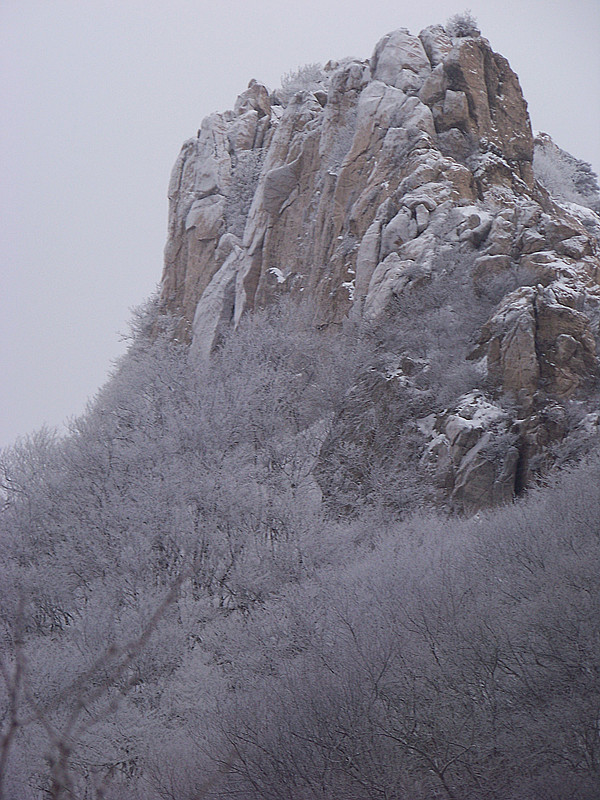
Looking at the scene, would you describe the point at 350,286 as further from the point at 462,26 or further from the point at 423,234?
the point at 462,26

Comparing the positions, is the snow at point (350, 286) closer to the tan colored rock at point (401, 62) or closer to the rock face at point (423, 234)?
the rock face at point (423, 234)

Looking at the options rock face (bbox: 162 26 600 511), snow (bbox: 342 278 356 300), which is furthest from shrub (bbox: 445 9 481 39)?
snow (bbox: 342 278 356 300)

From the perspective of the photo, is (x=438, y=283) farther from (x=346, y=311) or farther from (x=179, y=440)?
(x=179, y=440)

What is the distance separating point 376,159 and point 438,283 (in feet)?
29.9

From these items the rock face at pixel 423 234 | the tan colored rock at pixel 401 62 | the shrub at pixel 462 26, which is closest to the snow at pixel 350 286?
the rock face at pixel 423 234

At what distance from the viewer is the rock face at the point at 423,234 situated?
20641 mm

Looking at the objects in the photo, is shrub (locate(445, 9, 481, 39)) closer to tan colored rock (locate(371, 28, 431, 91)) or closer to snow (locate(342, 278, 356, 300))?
tan colored rock (locate(371, 28, 431, 91))

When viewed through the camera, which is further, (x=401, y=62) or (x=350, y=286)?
(x=401, y=62)

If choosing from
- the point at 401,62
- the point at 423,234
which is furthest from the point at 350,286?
the point at 401,62

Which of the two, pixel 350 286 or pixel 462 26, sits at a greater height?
pixel 462 26

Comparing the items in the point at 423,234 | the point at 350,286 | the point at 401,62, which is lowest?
the point at 350,286

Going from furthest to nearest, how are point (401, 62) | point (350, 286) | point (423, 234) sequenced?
point (401, 62)
point (350, 286)
point (423, 234)

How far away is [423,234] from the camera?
27594mm

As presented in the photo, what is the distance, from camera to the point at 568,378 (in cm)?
2019
